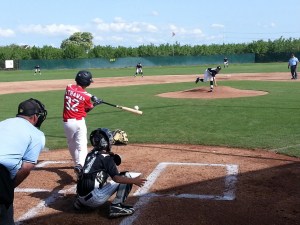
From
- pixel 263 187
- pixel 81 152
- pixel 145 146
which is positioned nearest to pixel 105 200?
pixel 81 152

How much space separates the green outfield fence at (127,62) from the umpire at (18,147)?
221 ft

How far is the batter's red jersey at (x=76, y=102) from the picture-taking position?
23.4 feet

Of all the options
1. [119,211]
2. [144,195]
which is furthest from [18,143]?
[144,195]

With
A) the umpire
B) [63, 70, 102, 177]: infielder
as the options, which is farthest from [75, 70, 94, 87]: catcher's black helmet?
the umpire

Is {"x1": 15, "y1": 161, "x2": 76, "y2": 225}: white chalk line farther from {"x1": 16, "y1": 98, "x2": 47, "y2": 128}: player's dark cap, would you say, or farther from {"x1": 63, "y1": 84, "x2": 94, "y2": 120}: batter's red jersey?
{"x1": 16, "y1": 98, "x2": 47, "y2": 128}: player's dark cap

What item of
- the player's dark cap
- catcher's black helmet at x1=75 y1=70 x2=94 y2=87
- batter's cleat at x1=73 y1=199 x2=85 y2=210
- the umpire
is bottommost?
batter's cleat at x1=73 y1=199 x2=85 y2=210

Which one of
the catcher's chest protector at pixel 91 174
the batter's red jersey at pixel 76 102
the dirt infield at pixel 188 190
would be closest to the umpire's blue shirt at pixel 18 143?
the catcher's chest protector at pixel 91 174

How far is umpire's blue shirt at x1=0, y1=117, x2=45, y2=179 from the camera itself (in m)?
3.80

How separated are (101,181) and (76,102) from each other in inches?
76.8

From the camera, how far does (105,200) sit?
5.76m

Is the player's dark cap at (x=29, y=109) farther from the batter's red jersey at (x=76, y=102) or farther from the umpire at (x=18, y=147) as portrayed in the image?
the batter's red jersey at (x=76, y=102)

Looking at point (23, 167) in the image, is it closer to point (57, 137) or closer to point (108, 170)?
point (108, 170)

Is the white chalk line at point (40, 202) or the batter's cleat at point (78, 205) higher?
the batter's cleat at point (78, 205)

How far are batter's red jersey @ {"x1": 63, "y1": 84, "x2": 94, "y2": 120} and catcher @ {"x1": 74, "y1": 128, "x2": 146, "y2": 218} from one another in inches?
62.0
